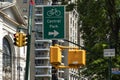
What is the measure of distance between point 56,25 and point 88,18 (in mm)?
13775

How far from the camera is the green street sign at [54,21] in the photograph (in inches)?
680

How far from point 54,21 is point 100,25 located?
1517 cm

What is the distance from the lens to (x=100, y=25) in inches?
1262

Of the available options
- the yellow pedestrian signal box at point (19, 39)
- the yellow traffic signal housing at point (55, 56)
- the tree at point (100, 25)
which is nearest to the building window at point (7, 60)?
the tree at point (100, 25)

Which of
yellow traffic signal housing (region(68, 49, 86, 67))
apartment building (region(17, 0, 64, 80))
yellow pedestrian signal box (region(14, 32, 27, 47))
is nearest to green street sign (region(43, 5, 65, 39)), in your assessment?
yellow traffic signal housing (region(68, 49, 86, 67))

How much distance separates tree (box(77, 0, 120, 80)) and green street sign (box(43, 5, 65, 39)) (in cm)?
1113

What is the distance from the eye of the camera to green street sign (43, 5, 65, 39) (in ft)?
56.6

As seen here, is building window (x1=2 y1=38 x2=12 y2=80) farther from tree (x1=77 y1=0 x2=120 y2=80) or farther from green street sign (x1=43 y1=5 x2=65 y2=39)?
green street sign (x1=43 y1=5 x2=65 y2=39)

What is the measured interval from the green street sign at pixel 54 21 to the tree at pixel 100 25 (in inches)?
438

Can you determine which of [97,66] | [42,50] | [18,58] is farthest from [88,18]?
[42,50]

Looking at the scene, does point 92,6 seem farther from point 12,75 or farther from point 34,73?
point 34,73

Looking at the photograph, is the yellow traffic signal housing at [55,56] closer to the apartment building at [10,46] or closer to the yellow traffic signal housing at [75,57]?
the yellow traffic signal housing at [75,57]

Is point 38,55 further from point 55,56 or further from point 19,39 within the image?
point 55,56

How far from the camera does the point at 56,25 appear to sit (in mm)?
17344
